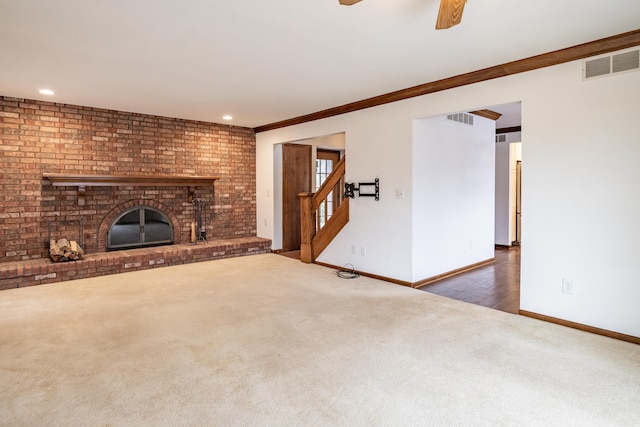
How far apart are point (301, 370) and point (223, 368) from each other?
53 cm

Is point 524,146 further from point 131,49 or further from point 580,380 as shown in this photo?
point 131,49

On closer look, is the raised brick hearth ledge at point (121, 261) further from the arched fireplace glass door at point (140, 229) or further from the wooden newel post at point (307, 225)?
the wooden newel post at point (307, 225)

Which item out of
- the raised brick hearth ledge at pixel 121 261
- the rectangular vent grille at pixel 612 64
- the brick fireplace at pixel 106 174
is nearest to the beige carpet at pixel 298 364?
the raised brick hearth ledge at pixel 121 261

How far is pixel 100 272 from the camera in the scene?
16.8 ft

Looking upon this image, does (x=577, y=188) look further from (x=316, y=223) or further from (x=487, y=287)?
(x=316, y=223)

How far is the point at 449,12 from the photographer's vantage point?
213 cm

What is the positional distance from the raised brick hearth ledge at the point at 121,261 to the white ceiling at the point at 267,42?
2172mm

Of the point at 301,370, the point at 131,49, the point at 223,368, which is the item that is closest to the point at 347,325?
the point at 301,370

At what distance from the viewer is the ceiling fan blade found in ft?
6.81

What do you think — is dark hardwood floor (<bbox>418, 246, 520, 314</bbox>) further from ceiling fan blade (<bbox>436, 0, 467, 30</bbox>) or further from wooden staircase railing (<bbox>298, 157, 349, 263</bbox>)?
ceiling fan blade (<bbox>436, 0, 467, 30</bbox>)

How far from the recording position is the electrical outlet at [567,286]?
10.7 ft

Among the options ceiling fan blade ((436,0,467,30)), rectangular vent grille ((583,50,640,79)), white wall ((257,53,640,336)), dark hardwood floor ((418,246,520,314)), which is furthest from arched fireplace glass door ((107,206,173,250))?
rectangular vent grille ((583,50,640,79))

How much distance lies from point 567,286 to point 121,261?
5380 mm

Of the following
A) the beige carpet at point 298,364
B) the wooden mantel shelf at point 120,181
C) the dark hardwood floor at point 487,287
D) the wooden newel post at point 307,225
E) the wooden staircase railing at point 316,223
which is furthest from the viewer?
the wooden newel post at point 307,225
